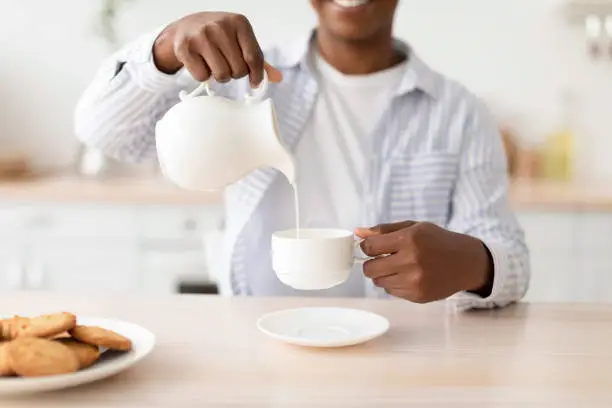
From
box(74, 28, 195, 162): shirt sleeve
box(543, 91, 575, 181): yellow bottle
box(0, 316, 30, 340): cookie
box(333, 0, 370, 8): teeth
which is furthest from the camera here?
box(543, 91, 575, 181): yellow bottle

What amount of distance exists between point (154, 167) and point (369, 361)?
7.00 ft

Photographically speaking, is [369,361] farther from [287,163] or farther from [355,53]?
[355,53]

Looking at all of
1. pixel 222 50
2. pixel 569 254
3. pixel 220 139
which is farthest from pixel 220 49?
pixel 569 254

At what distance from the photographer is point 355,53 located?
5.11ft

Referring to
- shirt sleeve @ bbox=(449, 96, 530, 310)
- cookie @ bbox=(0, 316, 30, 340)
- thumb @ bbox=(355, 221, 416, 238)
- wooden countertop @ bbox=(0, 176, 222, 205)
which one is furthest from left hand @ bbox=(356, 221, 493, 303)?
wooden countertop @ bbox=(0, 176, 222, 205)

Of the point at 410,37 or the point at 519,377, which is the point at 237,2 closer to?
the point at 410,37

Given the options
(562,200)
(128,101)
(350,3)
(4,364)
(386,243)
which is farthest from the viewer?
(562,200)

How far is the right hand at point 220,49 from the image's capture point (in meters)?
1.03

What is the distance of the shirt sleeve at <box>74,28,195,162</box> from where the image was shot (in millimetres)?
1204

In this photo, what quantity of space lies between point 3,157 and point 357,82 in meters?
1.68

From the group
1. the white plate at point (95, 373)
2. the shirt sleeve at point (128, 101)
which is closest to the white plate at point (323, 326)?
the white plate at point (95, 373)

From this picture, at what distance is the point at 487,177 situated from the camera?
1.50 metres

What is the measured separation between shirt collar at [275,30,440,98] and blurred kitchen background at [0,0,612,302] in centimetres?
101

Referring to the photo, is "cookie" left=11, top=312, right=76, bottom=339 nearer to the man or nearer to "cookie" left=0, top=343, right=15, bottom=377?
"cookie" left=0, top=343, right=15, bottom=377
